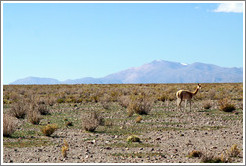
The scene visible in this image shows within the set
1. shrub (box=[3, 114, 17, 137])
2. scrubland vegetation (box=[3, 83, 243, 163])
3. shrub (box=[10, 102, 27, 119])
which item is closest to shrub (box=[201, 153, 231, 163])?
scrubland vegetation (box=[3, 83, 243, 163])

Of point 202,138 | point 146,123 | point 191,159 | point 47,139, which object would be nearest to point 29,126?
point 47,139

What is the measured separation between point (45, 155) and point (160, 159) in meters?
3.31

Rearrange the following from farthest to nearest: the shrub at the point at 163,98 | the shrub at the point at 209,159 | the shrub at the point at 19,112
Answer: the shrub at the point at 163,98 < the shrub at the point at 19,112 < the shrub at the point at 209,159

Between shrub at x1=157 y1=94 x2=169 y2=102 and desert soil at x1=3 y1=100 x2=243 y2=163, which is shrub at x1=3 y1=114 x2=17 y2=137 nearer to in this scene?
desert soil at x1=3 y1=100 x2=243 y2=163

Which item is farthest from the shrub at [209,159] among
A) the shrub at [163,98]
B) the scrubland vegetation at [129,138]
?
the shrub at [163,98]

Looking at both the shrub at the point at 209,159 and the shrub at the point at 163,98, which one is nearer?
the shrub at the point at 209,159

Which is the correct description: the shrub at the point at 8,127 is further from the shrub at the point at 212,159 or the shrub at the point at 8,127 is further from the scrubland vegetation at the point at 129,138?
the shrub at the point at 212,159

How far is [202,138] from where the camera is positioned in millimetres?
13711

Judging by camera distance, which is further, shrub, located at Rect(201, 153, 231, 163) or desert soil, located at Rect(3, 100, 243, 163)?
desert soil, located at Rect(3, 100, 243, 163)

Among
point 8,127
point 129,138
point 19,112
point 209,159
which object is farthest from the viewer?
point 19,112

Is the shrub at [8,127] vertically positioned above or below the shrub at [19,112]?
below

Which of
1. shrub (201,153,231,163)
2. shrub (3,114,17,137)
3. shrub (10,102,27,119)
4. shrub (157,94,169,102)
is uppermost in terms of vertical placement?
shrub (157,94,169,102)

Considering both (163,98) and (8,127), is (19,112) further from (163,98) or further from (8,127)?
(163,98)

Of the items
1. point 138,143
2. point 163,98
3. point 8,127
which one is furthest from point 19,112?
point 163,98
